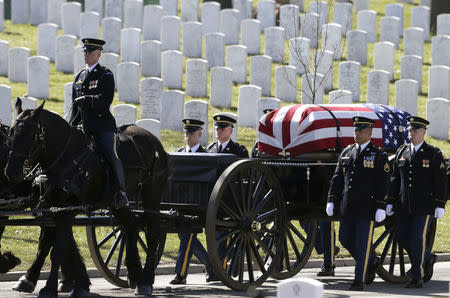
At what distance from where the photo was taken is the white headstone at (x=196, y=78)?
71.3 feet

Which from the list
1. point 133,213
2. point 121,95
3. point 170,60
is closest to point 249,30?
point 170,60

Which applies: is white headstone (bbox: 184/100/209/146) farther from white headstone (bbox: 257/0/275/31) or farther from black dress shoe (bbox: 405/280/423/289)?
white headstone (bbox: 257/0/275/31)

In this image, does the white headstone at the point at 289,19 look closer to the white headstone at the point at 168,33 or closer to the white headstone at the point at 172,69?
the white headstone at the point at 168,33

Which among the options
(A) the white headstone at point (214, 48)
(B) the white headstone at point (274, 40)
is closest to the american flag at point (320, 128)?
(A) the white headstone at point (214, 48)

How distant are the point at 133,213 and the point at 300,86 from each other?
1388 cm

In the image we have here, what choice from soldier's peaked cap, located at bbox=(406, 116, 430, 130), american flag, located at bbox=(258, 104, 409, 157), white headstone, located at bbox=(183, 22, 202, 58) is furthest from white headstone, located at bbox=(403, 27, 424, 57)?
soldier's peaked cap, located at bbox=(406, 116, 430, 130)

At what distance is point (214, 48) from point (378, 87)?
4194mm

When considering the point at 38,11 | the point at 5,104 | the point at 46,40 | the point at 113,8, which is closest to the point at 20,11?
the point at 38,11

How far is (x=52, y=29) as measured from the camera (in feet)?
78.6

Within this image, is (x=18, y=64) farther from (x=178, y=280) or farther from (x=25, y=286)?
(x=25, y=286)

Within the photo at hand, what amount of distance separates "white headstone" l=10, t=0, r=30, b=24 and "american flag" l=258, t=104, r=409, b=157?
16.8 metres

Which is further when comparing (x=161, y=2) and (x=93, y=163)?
(x=161, y=2)

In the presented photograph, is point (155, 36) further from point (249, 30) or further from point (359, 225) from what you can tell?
point (359, 225)

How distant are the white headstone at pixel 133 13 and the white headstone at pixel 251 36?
281 centimetres
